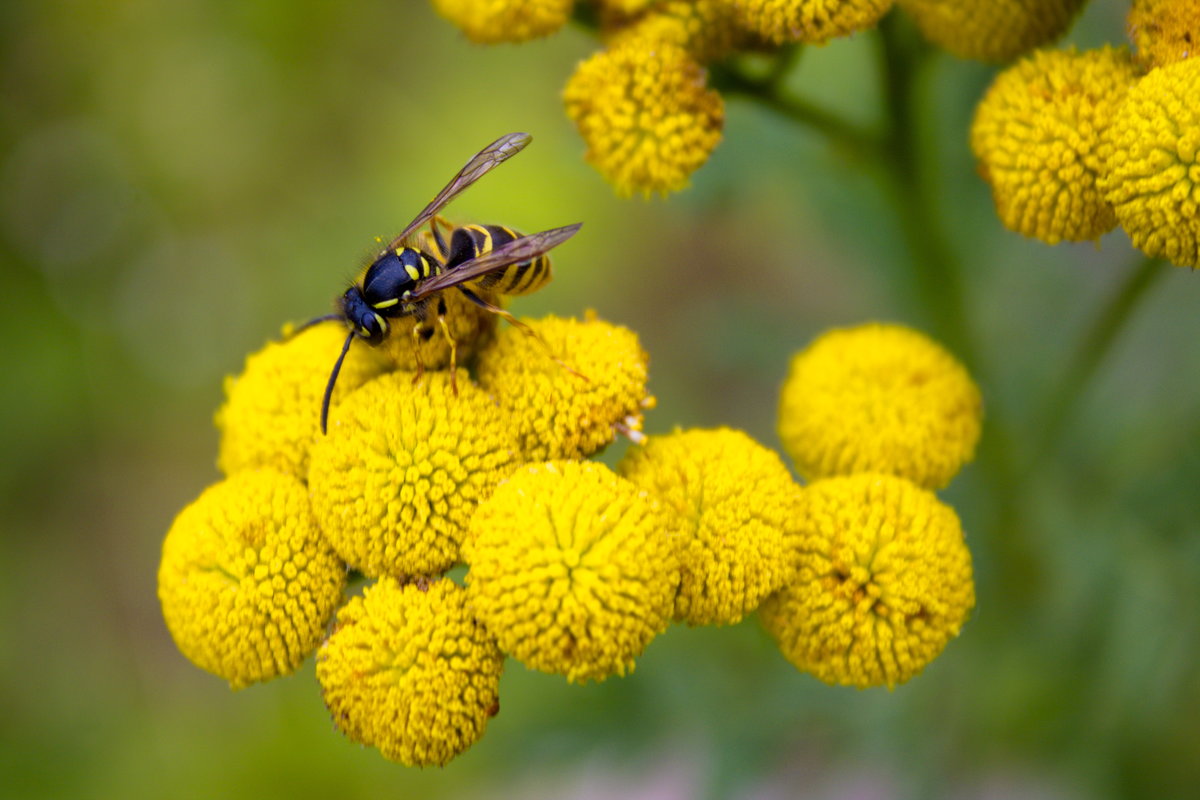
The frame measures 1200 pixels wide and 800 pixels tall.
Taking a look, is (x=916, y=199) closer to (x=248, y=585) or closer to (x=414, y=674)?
(x=414, y=674)

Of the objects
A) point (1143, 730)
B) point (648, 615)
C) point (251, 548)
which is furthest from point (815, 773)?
point (251, 548)

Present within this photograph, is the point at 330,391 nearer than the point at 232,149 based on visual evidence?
Yes

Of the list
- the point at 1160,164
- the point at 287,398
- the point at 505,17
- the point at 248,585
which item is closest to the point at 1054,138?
the point at 1160,164

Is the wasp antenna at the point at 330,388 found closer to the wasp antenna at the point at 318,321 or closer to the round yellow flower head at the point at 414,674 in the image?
the wasp antenna at the point at 318,321

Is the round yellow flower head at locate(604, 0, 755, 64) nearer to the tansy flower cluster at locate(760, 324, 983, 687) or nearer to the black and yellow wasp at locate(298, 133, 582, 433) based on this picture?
the black and yellow wasp at locate(298, 133, 582, 433)

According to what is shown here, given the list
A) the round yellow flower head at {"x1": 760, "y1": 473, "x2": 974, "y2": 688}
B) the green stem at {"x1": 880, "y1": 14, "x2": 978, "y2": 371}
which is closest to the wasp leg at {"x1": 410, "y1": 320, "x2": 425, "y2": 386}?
the round yellow flower head at {"x1": 760, "y1": 473, "x2": 974, "y2": 688}

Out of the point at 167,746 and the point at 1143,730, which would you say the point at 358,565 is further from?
the point at 167,746

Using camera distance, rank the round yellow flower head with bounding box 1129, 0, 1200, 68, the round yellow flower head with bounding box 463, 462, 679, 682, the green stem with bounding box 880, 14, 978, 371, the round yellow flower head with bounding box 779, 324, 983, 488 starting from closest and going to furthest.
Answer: the round yellow flower head with bounding box 463, 462, 679, 682, the round yellow flower head with bounding box 1129, 0, 1200, 68, the round yellow flower head with bounding box 779, 324, 983, 488, the green stem with bounding box 880, 14, 978, 371
